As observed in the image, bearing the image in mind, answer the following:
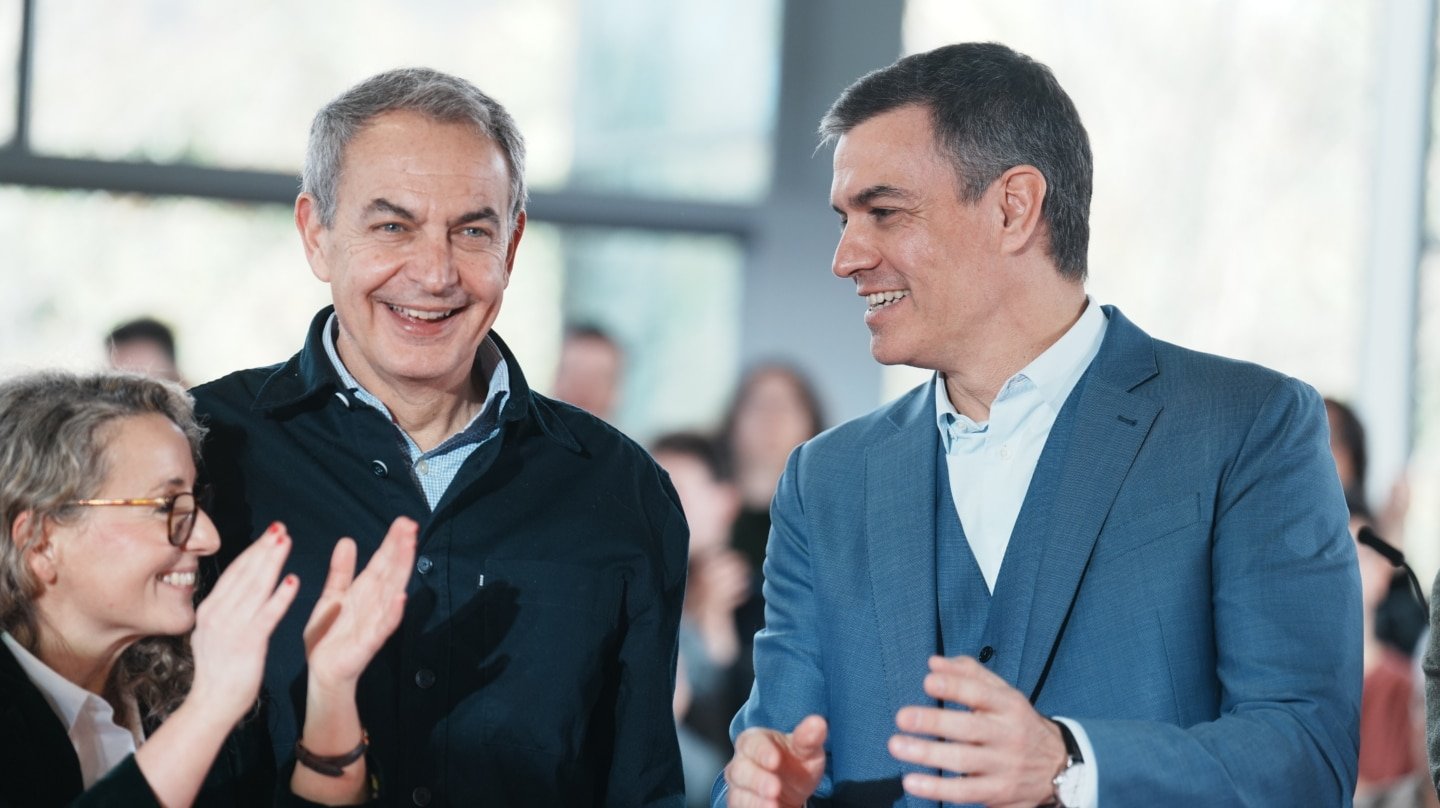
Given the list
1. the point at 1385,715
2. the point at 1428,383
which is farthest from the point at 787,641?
the point at 1428,383

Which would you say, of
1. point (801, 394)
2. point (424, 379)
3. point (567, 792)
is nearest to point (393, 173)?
point (424, 379)

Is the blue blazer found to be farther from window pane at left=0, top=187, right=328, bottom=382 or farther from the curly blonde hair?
window pane at left=0, top=187, right=328, bottom=382

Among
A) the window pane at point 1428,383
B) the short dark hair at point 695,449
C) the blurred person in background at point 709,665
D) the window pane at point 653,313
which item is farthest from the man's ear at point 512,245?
the window pane at point 1428,383

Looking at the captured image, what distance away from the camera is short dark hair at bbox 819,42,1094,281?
7.49ft

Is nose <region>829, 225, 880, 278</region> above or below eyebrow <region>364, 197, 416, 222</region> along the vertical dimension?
below

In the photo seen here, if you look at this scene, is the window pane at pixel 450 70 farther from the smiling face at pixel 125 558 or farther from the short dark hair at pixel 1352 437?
the smiling face at pixel 125 558

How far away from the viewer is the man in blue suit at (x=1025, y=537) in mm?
1837

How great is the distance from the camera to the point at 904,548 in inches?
83.5

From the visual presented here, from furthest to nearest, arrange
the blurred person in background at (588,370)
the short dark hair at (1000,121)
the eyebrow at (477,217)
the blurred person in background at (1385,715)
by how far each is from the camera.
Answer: the blurred person in background at (588,370) → the blurred person in background at (1385,715) → the short dark hair at (1000,121) → the eyebrow at (477,217)

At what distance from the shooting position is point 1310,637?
191 centimetres

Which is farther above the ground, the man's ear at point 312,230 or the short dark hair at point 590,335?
the man's ear at point 312,230

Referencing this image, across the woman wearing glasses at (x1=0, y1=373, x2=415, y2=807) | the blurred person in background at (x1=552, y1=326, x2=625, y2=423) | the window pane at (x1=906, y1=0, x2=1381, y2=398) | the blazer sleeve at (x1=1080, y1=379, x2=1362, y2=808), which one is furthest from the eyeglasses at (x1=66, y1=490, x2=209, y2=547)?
the window pane at (x1=906, y1=0, x2=1381, y2=398)

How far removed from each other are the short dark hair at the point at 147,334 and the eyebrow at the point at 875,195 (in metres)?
3.05

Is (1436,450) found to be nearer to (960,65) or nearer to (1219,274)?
(1219,274)
